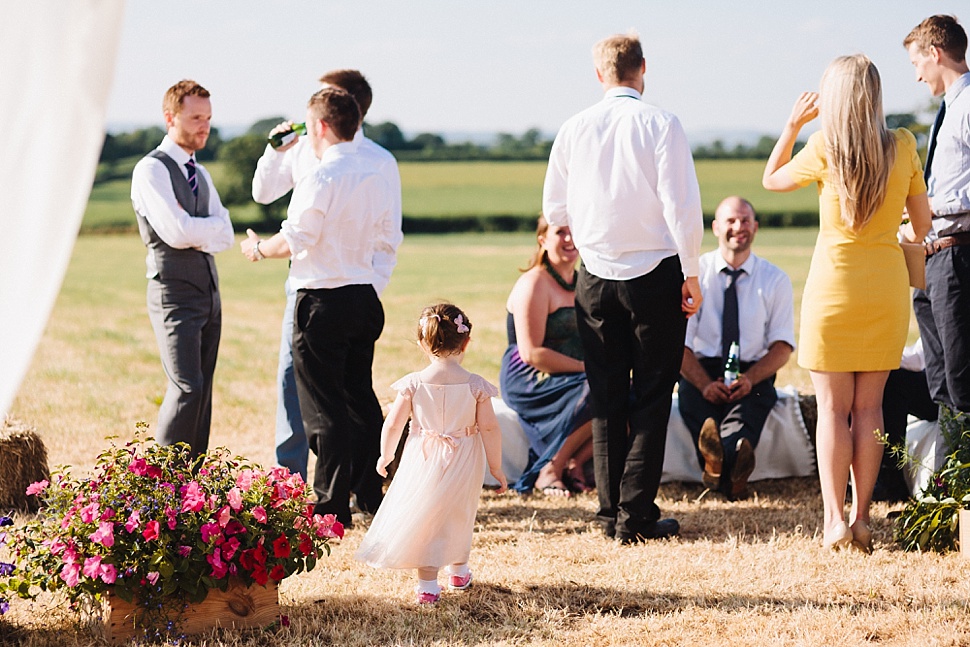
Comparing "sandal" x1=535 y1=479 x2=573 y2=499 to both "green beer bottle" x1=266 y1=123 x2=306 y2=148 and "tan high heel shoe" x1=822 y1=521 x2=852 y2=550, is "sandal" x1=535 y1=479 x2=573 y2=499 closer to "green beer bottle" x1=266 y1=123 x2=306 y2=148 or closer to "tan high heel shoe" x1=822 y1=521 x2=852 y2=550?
"tan high heel shoe" x1=822 y1=521 x2=852 y2=550

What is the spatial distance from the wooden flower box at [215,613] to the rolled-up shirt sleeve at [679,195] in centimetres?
212

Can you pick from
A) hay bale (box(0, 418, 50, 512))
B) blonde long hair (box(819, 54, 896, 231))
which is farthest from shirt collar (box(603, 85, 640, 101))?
hay bale (box(0, 418, 50, 512))

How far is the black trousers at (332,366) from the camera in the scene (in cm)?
473

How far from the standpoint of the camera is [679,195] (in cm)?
440

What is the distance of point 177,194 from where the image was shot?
505 cm

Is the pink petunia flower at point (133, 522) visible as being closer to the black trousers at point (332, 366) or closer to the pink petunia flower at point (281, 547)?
the pink petunia flower at point (281, 547)

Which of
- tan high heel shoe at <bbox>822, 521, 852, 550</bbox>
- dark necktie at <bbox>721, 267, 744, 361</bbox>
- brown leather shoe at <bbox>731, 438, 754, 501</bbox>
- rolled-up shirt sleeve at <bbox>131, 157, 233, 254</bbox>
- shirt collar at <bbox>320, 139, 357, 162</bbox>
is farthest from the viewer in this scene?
dark necktie at <bbox>721, 267, 744, 361</bbox>

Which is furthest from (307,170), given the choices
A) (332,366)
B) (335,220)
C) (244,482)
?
(244,482)

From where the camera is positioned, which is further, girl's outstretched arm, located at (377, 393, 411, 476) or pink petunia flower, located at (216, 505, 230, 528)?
girl's outstretched arm, located at (377, 393, 411, 476)

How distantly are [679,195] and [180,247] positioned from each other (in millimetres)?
2323

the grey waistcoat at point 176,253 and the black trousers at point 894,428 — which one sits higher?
the grey waistcoat at point 176,253

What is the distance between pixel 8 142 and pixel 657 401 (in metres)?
3.55

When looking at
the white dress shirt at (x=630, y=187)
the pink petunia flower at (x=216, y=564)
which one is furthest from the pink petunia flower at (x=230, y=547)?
the white dress shirt at (x=630, y=187)

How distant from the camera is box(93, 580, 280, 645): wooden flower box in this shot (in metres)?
3.44
